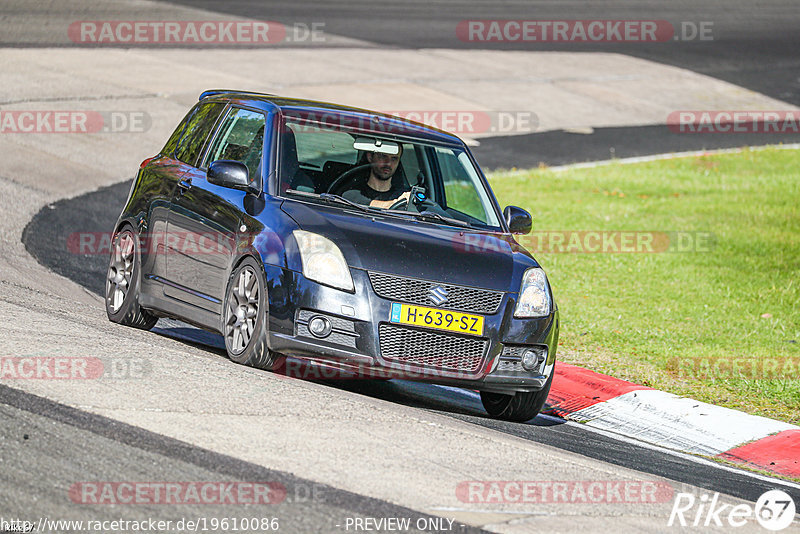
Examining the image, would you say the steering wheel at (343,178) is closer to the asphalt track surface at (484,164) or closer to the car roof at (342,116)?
the car roof at (342,116)

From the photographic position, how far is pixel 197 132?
9641 mm

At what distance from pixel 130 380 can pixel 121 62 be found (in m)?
19.1

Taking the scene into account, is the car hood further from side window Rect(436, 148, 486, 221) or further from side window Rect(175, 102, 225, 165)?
side window Rect(175, 102, 225, 165)

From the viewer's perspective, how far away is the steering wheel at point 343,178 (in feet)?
28.4

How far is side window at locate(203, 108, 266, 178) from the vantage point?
8.65 meters

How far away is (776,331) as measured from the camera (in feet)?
40.3

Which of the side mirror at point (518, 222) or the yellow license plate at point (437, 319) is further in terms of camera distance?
the side mirror at point (518, 222)

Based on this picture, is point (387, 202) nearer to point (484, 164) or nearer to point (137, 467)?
point (137, 467)

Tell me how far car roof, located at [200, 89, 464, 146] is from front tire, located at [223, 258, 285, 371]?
4.51 ft

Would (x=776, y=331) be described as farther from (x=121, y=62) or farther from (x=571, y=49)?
(x=571, y=49)

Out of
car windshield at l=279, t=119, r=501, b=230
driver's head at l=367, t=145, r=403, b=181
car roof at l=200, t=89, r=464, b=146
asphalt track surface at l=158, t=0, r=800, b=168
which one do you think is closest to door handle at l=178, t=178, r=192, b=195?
car roof at l=200, t=89, r=464, b=146

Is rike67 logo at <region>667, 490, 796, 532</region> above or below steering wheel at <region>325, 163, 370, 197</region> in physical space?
below

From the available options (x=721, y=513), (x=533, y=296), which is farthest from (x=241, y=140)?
(x=721, y=513)

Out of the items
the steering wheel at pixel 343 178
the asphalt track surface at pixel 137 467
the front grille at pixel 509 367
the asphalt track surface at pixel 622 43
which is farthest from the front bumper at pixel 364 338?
the asphalt track surface at pixel 622 43
